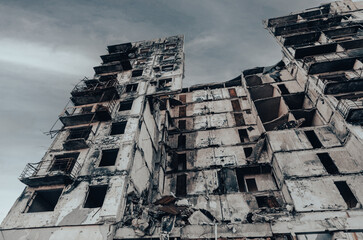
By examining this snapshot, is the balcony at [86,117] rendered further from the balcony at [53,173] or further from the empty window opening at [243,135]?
the empty window opening at [243,135]

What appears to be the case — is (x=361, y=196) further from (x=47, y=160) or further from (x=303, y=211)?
(x=47, y=160)

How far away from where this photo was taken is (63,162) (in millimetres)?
15906

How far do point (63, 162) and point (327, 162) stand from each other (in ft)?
73.8

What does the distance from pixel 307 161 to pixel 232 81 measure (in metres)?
17.6

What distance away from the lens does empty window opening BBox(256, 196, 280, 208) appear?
15.4 m

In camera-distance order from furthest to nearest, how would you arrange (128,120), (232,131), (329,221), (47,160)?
(232,131), (128,120), (47,160), (329,221)

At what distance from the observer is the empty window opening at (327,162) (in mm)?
15478

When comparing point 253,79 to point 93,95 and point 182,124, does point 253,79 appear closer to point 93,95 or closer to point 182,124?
point 182,124

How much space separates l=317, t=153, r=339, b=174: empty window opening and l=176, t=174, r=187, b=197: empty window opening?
11997 millimetres

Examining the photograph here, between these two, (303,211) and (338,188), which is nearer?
(303,211)

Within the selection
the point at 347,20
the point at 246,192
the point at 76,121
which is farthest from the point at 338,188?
the point at 347,20

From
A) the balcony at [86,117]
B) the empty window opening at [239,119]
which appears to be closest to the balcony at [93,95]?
the balcony at [86,117]

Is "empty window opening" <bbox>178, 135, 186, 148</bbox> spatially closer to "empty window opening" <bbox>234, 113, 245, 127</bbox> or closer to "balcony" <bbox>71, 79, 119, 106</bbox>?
"empty window opening" <bbox>234, 113, 245, 127</bbox>

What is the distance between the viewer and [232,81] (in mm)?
29938
